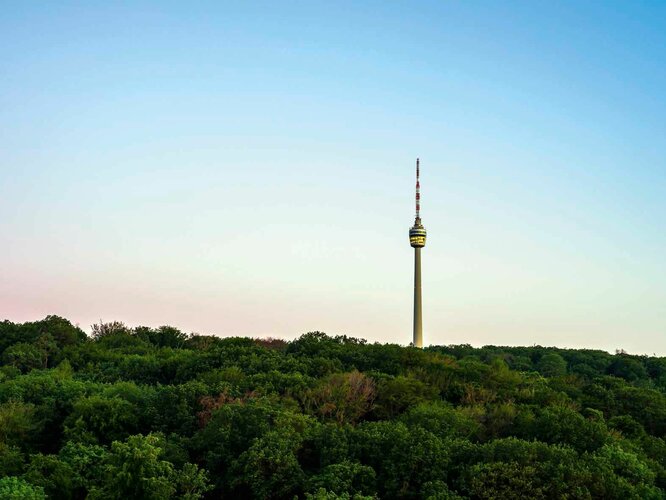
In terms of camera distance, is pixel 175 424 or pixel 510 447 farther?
pixel 175 424

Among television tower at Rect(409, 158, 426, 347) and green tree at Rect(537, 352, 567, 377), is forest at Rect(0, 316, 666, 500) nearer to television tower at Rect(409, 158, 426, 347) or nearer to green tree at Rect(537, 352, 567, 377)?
green tree at Rect(537, 352, 567, 377)

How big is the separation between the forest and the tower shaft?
55.4 metres

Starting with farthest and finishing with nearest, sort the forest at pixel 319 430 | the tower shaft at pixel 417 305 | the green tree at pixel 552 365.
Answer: the tower shaft at pixel 417 305 < the green tree at pixel 552 365 < the forest at pixel 319 430

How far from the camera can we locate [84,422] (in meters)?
49.1

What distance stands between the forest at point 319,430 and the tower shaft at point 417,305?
5539 cm

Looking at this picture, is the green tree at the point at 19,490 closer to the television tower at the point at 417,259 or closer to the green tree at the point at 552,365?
the green tree at the point at 552,365

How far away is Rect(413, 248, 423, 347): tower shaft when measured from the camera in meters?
133

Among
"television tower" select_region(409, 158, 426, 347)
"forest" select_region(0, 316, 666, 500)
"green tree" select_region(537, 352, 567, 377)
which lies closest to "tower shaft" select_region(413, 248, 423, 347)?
"television tower" select_region(409, 158, 426, 347)

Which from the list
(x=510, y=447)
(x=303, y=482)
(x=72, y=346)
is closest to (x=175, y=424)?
(x=303, y=482)

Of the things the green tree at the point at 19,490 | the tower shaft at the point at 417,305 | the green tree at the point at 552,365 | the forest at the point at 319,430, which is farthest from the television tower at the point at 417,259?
the green tree at the point at 19,490

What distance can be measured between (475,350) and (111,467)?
102m

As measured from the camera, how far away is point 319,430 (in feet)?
148

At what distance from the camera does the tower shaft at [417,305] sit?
132750 mm

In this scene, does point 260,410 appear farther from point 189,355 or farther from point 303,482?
point 189,355
